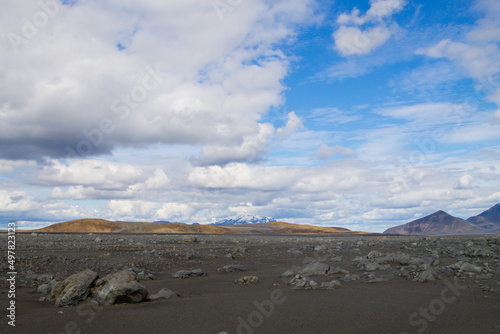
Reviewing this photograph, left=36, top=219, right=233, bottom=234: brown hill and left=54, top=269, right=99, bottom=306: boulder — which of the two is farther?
left=36, top=219, right=233, bottom=234: brown hill

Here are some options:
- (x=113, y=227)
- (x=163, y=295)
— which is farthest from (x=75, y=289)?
(x=113, y=227)

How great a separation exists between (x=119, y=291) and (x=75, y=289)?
3.80 feet

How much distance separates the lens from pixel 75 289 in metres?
8.92

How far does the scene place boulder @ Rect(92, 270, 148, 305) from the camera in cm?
883

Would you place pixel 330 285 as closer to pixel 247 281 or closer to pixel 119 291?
pixel 247 281

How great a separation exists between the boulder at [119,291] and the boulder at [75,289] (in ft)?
0.71

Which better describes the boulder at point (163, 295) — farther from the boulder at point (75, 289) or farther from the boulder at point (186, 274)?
the boulder at point (186, 274)

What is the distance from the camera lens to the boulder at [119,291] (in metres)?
8.83

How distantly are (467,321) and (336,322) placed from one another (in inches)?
123

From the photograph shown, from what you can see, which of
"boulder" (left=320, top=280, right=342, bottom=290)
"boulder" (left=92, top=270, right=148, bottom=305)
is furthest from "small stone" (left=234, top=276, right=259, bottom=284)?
"boulder" (left=92, top=270, right=148, bottom=305)

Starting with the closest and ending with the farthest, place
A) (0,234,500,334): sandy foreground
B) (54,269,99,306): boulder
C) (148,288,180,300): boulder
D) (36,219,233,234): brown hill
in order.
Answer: (0,234,500,334): sandy foreground
(54,269,99,306): boulder
(148,288,180,300): boulder
(36,219,233,234): brown hill

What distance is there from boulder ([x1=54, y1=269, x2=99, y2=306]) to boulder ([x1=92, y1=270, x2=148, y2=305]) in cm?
22

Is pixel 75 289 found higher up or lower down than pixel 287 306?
higher up

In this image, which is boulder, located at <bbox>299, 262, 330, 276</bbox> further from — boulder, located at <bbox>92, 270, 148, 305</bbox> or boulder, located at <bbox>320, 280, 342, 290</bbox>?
boulder, located at <bbox>92, 270, 148, 305</bbox>
